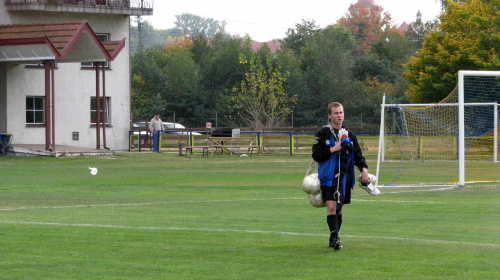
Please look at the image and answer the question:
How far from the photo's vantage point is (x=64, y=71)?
44406 millimetres

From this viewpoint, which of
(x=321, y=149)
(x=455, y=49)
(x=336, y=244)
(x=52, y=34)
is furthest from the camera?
(x=455, y=49)

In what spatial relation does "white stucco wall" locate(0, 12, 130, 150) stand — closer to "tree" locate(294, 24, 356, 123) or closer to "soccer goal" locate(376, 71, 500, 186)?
"soccer goal" locate(376, 71, 500, 186)

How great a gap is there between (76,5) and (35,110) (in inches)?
231

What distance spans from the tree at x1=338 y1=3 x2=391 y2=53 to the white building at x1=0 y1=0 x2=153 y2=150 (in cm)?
8115

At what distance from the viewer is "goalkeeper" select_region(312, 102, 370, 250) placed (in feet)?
32.2

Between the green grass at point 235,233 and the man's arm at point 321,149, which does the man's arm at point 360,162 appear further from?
the green grass at point 235,233

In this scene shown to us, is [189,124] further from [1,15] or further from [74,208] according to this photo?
[74,208]

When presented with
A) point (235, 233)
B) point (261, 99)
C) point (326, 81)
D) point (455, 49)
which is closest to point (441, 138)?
point (455, 49)

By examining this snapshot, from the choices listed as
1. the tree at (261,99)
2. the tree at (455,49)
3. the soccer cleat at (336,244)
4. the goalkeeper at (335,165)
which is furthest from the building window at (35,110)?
the soccer cleat at (336,244)

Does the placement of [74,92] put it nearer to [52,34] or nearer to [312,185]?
[52,34]

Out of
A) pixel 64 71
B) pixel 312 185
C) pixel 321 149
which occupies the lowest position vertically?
pixel 312 185

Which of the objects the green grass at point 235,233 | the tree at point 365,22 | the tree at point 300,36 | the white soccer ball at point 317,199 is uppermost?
the tree at point 365,22

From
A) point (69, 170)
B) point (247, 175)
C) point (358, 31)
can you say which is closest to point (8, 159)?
point (69, 170)

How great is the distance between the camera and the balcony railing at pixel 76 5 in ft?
138
